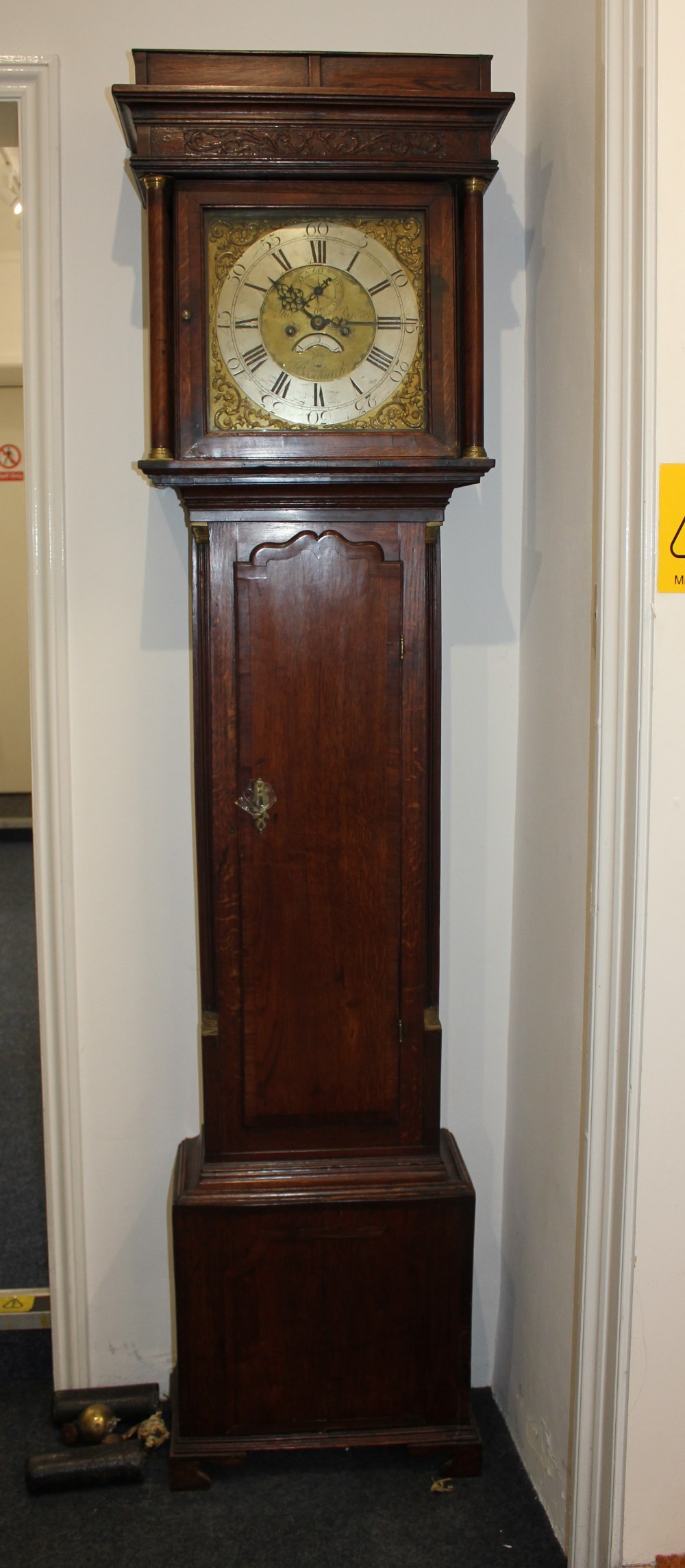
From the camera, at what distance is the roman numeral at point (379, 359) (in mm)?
1545

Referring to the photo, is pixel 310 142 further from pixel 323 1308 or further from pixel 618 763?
pixel 323 1308

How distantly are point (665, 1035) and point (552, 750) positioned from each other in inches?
19.2

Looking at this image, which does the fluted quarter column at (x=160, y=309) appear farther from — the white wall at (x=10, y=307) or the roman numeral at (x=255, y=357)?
the white wall at (x=10, y=307)

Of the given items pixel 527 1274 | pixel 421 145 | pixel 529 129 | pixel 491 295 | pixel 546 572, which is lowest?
pixel 527 1274

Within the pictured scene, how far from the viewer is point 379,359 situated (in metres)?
1.55

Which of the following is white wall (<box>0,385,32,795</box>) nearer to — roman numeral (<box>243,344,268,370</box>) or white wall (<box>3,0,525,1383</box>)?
white wall (<box>3,0,525,1383</box>)

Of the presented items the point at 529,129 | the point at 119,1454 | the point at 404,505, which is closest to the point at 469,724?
the point at 404,505

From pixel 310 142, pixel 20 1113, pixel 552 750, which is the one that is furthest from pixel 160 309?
pixel 20 1113

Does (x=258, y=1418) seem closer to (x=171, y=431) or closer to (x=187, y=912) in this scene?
(x=187, y=912)

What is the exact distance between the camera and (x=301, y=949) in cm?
168

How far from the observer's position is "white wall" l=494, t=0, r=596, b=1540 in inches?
59.9

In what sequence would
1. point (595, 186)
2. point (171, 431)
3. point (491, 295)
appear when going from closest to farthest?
point (595, 186) < point (171, 431) < point (491, 295)

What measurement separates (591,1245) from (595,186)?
56.8 inches

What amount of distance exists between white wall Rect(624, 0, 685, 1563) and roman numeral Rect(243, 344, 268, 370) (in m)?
0.56
